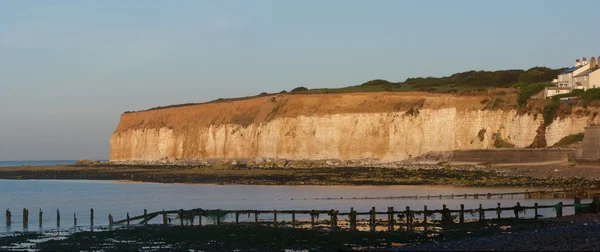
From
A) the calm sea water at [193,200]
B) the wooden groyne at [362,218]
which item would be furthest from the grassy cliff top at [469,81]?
the wooden groyne at [362,218]

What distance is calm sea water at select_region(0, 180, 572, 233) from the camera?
36.8 m

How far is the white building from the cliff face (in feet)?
23.7

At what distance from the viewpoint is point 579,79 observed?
78688 millimetres

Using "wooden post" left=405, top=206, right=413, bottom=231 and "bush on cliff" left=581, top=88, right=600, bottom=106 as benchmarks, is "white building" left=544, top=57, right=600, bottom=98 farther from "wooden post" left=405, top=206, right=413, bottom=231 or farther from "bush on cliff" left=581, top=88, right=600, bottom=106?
"wooden post" left=405, top=206, right=413, bottom=231

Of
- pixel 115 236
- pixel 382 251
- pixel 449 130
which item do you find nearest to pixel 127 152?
pixel 449 130

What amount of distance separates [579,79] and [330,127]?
2616 cm

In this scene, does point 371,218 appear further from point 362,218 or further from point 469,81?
point 469,81

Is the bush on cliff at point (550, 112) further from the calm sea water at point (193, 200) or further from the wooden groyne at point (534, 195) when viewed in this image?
the wooden groyne at point (534, 195)

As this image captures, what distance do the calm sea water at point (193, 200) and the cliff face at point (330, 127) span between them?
26099 mm

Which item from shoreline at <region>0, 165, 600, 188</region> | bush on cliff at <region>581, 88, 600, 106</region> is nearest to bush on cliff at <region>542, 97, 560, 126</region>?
bush on cliff at <region>581, 88, 600, 106</region>

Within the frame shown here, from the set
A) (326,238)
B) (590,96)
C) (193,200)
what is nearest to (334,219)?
(326,238)

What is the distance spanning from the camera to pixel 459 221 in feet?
94.4

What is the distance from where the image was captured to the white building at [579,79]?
75.8 metres

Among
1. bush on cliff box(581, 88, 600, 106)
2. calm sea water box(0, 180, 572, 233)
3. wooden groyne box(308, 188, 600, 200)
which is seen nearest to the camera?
wooden groyne box(308, 188, 600, 200)
